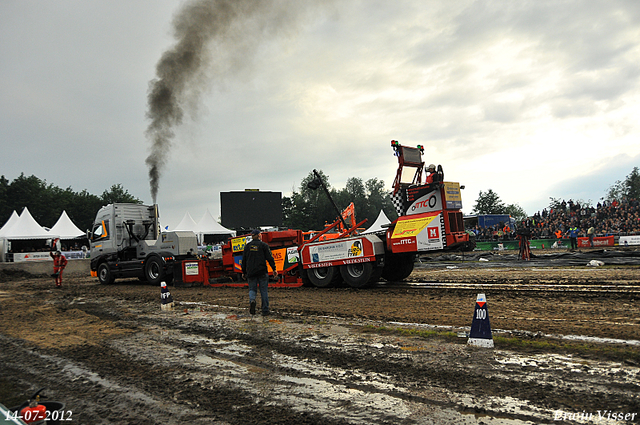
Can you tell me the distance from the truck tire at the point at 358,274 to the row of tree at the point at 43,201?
52.6 metres

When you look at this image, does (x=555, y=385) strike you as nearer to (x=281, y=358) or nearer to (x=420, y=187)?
(x=281, y=358)

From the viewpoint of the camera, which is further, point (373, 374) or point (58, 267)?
point (58, 267)

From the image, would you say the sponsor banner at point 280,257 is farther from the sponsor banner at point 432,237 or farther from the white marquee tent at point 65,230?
the white marquee tent at point 65,230

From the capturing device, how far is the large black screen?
35.3 meters

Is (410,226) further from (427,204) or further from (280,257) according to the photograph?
(280,257)

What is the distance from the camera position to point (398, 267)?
12.2 meters

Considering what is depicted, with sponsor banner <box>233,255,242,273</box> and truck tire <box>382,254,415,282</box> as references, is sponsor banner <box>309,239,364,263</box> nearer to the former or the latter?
truck tire <box>382,254,415,282</box>

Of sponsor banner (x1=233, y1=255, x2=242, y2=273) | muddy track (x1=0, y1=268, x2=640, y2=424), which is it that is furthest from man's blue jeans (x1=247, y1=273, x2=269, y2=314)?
sponsor banner (x1=233, y1=255, x2=242, y2=273)

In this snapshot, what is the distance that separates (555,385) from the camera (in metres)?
3.51

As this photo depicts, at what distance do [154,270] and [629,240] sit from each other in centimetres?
2709

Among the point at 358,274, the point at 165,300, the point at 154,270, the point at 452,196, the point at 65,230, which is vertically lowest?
the point at 165,300

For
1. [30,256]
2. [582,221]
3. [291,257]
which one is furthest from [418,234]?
[30,256]

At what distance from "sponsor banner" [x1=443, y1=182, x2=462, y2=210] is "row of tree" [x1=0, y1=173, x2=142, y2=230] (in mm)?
54593

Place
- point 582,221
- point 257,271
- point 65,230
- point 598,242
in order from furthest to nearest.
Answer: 1. point 65,230
2. point 582,221
3. point 598,242
4. point 257,271
